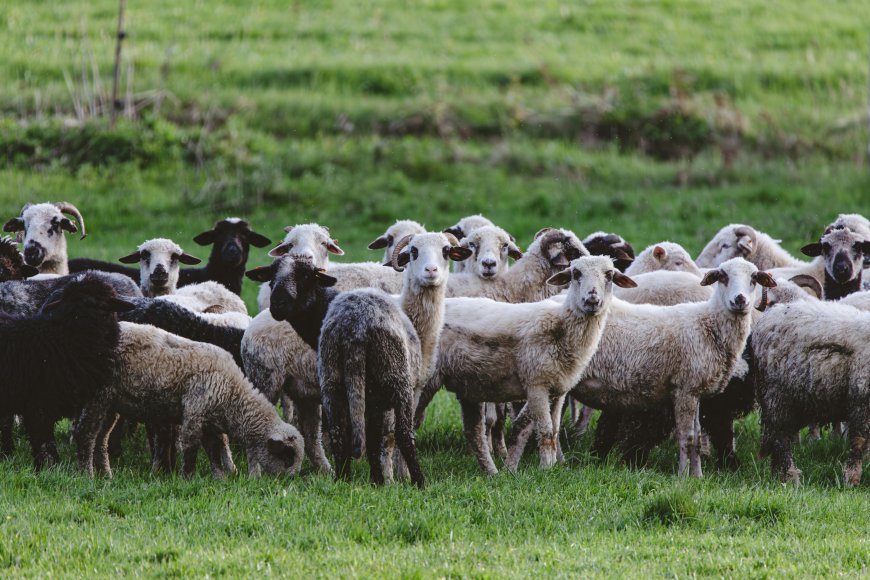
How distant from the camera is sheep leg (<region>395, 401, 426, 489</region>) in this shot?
323 inches

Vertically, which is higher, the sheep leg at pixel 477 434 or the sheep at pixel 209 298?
the sheep at pixel 209 298

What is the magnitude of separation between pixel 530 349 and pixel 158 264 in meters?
4.02

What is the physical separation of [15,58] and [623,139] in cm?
1260

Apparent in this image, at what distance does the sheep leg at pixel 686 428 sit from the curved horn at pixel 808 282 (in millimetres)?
2568

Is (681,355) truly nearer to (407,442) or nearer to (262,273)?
(407,442)

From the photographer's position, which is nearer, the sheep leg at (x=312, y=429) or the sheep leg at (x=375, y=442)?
the sheep leg at (x=375, y=442)

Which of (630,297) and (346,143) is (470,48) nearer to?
(346,143)

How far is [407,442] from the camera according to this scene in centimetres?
823

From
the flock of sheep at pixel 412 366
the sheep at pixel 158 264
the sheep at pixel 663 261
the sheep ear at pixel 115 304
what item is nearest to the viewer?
the flock of sheep at pixel 412 366

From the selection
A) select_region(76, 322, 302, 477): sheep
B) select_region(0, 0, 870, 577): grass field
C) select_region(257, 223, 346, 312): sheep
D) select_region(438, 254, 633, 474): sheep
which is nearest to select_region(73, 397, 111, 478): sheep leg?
select_region(76, 322, 302, 477): sheep

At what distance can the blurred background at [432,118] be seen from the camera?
2094 centimetres

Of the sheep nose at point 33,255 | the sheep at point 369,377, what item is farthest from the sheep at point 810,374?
the sheep nose at point 33,255

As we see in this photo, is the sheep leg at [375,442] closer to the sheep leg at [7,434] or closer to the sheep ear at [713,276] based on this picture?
the sheep ear at [713,276]

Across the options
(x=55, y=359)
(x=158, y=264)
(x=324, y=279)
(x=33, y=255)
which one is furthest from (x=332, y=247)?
(x=55, y=359)
